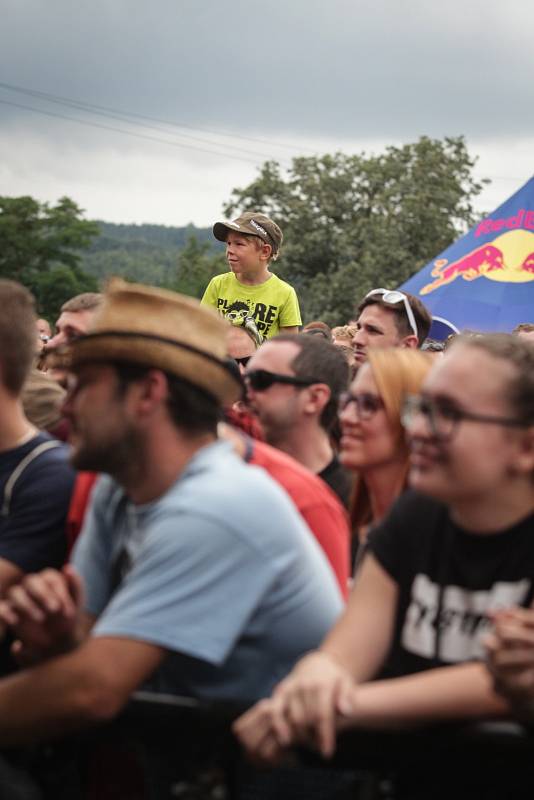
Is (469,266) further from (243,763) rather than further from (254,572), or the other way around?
(243,763)

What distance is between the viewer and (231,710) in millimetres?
2225

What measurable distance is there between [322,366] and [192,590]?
8.01ft

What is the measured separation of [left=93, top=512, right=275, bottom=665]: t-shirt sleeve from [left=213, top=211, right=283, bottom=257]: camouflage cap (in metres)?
6.22

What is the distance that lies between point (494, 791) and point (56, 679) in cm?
92

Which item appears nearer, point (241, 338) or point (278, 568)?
point (278, 568)

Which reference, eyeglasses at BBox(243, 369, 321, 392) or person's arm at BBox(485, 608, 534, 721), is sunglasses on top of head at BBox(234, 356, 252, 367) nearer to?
eyeglasses at BBox(243, 369, 321, 392)

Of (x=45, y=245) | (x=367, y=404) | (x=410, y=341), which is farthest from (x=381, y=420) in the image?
(x=45, y=245)

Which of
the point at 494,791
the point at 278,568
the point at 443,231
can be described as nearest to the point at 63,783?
the point at 278,568

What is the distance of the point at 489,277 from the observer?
13.7 m

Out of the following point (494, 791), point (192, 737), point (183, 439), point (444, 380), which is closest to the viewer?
point (494, 791)

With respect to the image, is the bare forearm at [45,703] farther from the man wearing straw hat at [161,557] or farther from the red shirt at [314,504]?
the red shirt at [314,504]

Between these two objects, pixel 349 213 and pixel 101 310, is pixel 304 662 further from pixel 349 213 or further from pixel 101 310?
pixel 349 213

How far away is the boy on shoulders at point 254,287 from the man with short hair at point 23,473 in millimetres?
5134

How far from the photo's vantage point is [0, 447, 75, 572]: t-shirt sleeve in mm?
3551
